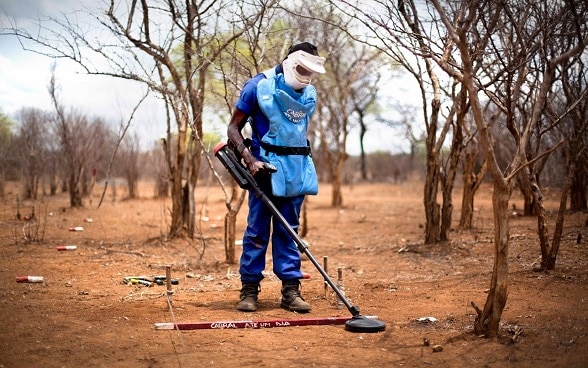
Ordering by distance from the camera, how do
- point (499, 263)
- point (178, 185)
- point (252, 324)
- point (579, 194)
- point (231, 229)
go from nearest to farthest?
1. point (499, 263)
2. point (252, 324)
3. point (231, 229)
4. point (178, 185)
5. point (579, 194)

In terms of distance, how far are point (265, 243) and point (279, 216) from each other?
0.39 metres

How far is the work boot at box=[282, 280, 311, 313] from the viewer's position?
15.2ft

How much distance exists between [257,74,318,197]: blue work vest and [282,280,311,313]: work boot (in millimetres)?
693

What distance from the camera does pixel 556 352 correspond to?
3.54m

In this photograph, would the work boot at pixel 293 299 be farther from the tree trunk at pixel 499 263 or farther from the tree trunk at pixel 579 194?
the tree trunk at pixel 579 194

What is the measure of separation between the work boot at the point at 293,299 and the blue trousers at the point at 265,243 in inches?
1.9

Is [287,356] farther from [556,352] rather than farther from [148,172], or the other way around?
[148,172]

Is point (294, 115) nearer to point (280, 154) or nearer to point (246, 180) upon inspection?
point (280, 154)

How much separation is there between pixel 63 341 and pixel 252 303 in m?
1.41

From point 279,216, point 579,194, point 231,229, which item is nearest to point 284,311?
point 279,216

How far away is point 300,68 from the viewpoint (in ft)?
15.5

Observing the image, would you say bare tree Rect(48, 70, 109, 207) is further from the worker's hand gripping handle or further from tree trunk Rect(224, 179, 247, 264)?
the worker's hand gripping handle

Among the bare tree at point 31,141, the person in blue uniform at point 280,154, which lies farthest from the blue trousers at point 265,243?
the bare tree at point 31,141

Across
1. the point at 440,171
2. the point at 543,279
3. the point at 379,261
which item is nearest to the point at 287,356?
the point at 543,279
